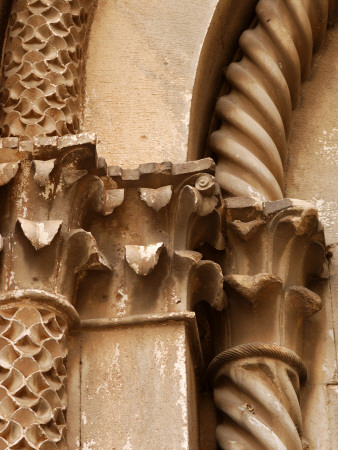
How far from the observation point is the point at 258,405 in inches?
115

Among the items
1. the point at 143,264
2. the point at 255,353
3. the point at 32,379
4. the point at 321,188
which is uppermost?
the point at 321,188

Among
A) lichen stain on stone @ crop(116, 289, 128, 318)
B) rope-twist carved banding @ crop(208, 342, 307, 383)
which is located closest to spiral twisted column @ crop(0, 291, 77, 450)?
lichen stain on stone @ crop(116, 289, 128, 318)

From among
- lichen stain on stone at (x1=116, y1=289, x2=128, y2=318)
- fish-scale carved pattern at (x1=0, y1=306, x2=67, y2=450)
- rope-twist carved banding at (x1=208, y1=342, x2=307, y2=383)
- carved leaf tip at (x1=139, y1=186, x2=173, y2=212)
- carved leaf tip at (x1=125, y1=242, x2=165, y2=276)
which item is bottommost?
fish-scale carved pattern at (x1=0, y1=306, x2=67, y2=450)

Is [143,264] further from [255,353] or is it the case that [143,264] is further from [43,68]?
[43,68]

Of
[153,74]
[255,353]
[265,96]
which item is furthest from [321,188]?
[255,353]

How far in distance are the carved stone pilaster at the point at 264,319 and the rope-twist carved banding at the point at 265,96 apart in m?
0.14

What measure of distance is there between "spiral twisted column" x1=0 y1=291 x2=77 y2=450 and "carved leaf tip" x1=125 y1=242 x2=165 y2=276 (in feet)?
0.56

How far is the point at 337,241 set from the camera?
336cm

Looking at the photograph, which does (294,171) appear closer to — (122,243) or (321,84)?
(321,84)

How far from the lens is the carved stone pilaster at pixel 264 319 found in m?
2.90

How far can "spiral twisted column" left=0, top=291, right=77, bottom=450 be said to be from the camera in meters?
2.63

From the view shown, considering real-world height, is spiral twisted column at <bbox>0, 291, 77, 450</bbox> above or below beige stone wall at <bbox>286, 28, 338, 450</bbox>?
below

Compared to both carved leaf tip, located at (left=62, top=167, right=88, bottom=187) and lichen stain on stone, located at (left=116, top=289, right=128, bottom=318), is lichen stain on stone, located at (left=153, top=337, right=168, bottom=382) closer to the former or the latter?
lichen stain on stone, located at (left=116, top=289, right=128, bottom=318)

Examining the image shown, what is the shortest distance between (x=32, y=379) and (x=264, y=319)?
0.61 m
